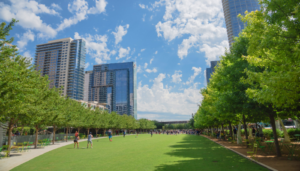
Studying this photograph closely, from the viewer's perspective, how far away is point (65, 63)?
153625 mm

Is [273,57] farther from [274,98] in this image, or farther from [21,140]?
[21,140]

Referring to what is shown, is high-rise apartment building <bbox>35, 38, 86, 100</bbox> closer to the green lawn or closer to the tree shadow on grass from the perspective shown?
the green lawn

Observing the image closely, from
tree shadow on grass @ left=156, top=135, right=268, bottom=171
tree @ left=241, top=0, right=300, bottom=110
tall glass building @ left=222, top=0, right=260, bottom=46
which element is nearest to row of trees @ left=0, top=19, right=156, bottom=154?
tree shadow on grass @ left=156, top=135, right=268, bottom=171

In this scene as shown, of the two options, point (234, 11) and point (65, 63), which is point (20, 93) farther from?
point (234, 11)

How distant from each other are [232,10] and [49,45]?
16773cm

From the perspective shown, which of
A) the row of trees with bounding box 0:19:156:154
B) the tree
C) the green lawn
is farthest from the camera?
the row of trees with bounding box 0:19:156:154

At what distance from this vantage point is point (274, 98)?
7.04 metres

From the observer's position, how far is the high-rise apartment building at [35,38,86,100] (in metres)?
152

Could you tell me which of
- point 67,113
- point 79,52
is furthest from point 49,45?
point 67,113

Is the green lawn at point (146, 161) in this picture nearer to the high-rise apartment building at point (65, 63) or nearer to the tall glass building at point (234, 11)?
the high-rise apartment building at point (65, 63)

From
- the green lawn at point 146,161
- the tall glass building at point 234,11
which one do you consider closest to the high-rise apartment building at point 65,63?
the tall glass building at point 234,11

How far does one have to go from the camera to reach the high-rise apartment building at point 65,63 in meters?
152

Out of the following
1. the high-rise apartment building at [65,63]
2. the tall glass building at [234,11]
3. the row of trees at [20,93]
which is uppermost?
the tall glass building at [234,11]

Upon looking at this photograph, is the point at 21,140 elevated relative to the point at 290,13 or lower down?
lower down
